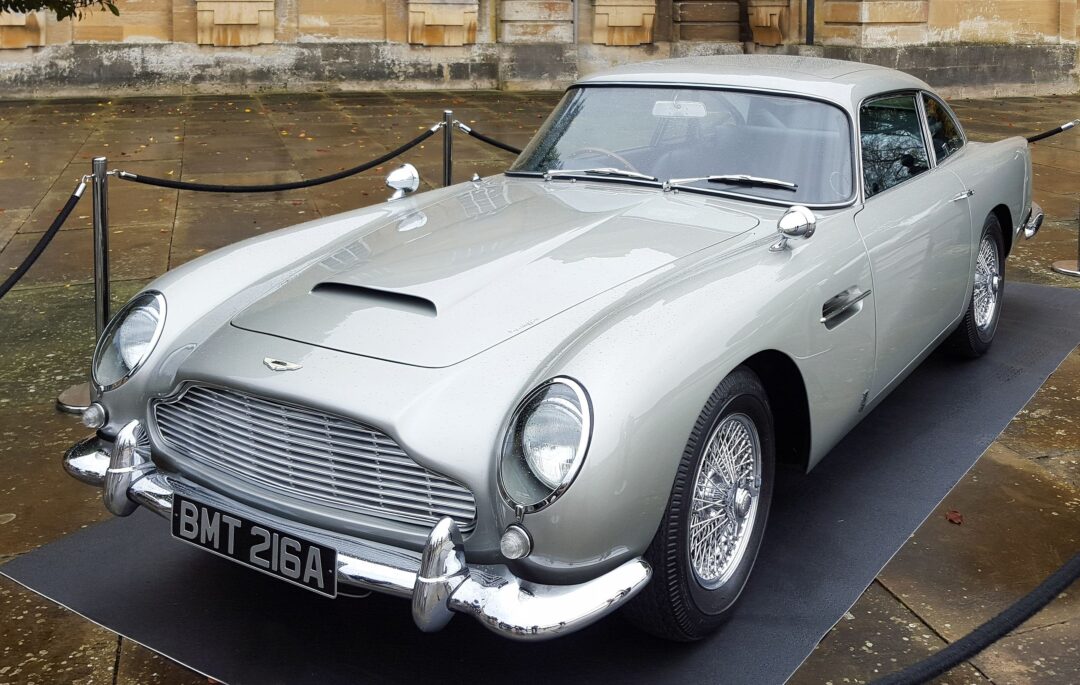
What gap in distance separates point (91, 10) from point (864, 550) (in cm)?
1462

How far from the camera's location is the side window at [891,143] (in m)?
4.16

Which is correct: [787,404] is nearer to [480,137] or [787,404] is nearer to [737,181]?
[737,181]

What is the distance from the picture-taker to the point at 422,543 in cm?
267

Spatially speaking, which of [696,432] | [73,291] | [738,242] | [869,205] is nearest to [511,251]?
[738,242]

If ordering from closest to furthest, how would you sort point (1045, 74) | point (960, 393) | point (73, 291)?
point (960, 393) < point (73, 291) < point (1045, 74)

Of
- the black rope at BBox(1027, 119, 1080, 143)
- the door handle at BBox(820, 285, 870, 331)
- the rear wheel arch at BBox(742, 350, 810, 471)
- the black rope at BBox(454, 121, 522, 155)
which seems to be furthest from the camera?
the black rope at BBox(1027, 119, 1080, 143)

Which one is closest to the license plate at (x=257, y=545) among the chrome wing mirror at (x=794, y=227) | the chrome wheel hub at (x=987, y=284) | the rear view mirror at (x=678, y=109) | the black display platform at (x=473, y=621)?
the black display platform at (x=473, y=621)

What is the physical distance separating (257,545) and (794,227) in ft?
5.91

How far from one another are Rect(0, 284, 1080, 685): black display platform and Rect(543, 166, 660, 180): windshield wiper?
4.11ft

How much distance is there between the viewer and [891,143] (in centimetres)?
445

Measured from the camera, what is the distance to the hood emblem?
2889mm

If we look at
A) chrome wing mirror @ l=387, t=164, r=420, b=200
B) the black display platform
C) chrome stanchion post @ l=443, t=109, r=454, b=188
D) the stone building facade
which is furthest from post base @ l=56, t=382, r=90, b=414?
the stone building facade

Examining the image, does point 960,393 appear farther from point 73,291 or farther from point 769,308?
point 73,291

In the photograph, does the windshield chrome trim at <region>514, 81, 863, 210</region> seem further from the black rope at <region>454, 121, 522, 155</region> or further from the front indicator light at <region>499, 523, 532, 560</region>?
the black rope at <region>454, 121, 522, 155</region>
